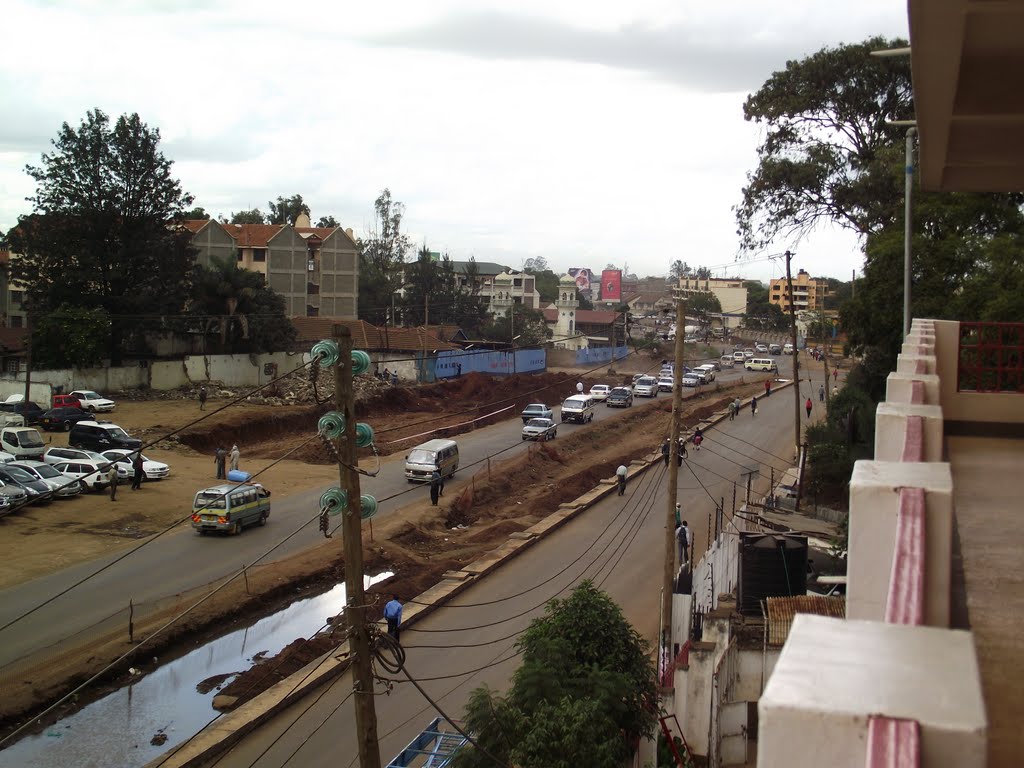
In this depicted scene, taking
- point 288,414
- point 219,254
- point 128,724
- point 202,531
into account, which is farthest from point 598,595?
point 219,254

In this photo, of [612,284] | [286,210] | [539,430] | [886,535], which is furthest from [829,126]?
[612,284]

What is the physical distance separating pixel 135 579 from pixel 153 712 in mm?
6354

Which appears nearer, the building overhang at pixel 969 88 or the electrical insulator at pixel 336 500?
the building overhang at pixel 969 88

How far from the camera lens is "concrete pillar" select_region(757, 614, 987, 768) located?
5.77 ft

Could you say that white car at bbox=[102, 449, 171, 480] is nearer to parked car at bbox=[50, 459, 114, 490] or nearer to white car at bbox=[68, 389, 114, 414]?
parked car at bbox=[50, 459, 114, 490]

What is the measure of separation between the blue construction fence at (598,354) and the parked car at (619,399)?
2253cm

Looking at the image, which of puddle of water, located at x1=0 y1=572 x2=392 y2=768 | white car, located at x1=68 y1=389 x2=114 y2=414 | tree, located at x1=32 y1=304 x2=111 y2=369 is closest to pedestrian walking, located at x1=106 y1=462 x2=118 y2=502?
puddle of water, located at x1=0 y1=572 x2=392 y2=768

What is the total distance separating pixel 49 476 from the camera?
92.7 ft

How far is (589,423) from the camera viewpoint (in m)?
48.0

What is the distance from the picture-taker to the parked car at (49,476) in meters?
27.6

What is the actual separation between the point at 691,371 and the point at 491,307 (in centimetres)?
4379

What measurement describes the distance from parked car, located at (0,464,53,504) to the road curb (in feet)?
41.8

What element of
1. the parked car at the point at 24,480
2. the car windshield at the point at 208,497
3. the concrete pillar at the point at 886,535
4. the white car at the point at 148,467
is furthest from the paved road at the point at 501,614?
the white car at the point at 148,467

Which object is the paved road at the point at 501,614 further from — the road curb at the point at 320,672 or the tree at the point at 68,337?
the tree at the point at 68,337
